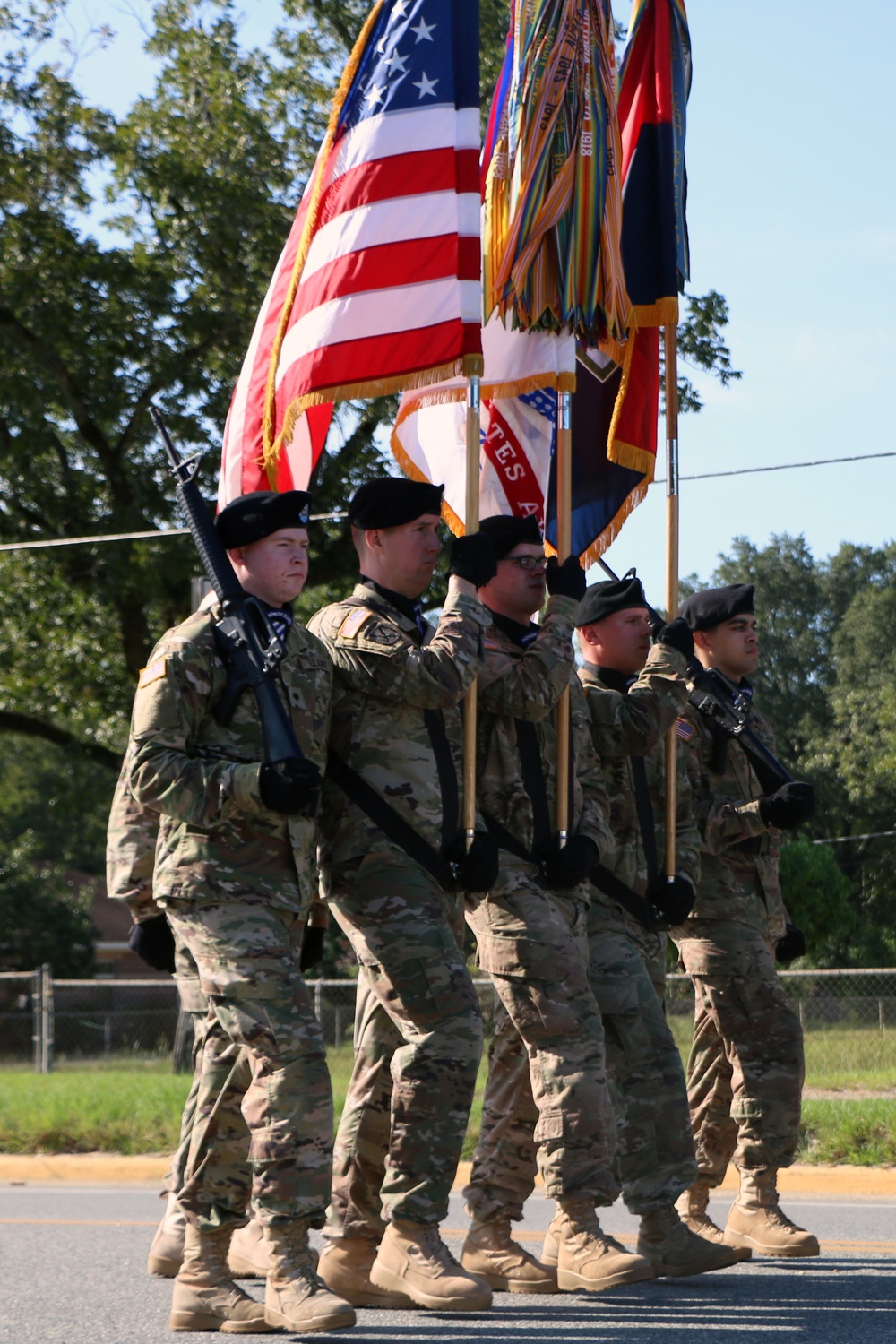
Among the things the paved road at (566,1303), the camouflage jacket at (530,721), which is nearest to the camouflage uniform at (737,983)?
the paved road at (566,1303)

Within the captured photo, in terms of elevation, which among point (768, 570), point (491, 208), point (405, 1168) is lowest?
point (405, 1168)

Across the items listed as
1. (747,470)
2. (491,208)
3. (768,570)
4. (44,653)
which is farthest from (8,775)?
(491,208)

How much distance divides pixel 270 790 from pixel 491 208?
11.1 ft

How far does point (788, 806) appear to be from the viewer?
6.78m

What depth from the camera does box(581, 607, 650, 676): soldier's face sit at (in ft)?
22.6

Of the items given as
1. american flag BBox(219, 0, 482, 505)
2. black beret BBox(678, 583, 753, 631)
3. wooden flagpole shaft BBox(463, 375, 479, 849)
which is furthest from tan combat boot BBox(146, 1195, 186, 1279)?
black beret BBox(678, 583, 753, 631)

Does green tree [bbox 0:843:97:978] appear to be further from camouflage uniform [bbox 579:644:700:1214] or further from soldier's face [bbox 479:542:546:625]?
soldier's face [bbox 479:542:546:625]

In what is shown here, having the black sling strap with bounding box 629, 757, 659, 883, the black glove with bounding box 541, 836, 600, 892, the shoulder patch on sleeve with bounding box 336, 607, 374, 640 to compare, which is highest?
the shoulder patch on sleeve with bounding box 336, 607, 374, 640

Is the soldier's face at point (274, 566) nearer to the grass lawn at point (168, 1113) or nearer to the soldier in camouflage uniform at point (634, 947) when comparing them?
the soldier in camouflage uniform at point (634, 947)

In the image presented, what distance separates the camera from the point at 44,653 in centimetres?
2350

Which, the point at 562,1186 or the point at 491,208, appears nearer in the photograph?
the point at 562,1186

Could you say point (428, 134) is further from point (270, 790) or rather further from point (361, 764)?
point (270, 790)

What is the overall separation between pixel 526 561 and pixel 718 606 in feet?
4.35

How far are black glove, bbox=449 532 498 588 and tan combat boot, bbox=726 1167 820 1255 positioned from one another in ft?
8.78
